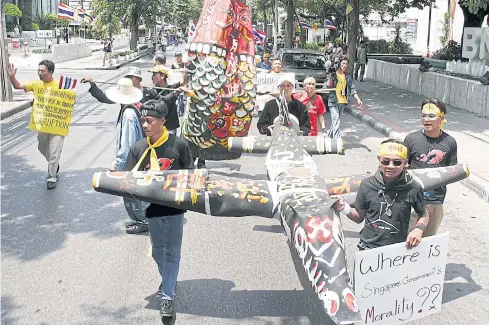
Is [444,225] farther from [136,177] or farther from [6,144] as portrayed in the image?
[6,144]

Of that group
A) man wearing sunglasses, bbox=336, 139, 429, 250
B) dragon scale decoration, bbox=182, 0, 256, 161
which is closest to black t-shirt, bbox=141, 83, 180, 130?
dragon scale decoration, bbox=182, 0, 256, 161

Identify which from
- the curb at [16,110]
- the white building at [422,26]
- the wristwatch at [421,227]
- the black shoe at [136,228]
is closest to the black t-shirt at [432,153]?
the wristwatch at [421,227]

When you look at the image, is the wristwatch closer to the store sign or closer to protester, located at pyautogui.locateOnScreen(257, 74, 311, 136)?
protester, located at pyautogui.locateOnScreen(257, 74, 311, 136)

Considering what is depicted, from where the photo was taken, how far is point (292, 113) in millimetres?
7789

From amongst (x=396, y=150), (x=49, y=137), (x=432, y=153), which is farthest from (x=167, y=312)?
(x=49, y=137)

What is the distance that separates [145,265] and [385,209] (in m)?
2.79

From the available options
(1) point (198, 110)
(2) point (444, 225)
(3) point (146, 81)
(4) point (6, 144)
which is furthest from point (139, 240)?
(3) point (146, 81)

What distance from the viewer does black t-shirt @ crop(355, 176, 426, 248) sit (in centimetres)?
459

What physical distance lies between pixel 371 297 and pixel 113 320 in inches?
87.7

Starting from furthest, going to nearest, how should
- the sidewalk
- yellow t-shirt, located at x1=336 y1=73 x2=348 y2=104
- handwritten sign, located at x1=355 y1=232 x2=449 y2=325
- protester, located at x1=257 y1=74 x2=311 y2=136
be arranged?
yellow t-shirt, located at x1=336 y1=73 x2=348 y2=104 → the sidewalk → protester, located at x1=257 y1=74 x2=311 y2=136 → handwritten sign, located at x1=355 y1=232 x2=449 y2=325

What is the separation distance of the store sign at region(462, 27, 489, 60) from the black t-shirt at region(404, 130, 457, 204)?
1443cm

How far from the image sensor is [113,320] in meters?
4.91

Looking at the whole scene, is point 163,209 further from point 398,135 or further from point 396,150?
point 398,135

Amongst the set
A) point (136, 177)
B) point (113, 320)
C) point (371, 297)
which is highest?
point (136, 177)
